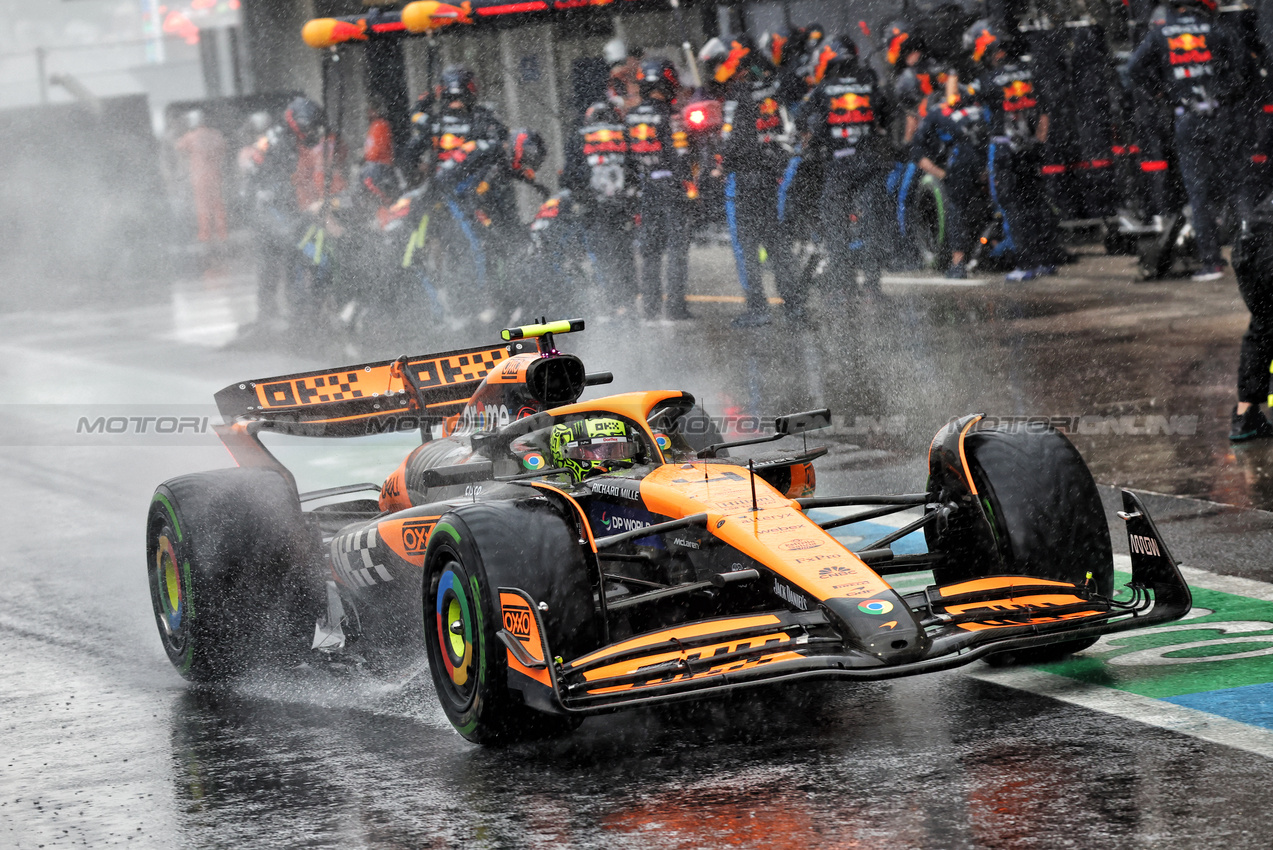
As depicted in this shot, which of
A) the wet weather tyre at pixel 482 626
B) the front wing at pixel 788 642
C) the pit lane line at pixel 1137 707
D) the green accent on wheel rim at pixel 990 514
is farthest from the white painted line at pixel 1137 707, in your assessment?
the wet weather tyre at pixel 482 626

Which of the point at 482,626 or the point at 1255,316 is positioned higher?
the point at 1255,316

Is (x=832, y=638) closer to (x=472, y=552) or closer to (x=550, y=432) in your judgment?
(x=472, y=552)

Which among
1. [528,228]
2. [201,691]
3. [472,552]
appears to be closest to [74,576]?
[201,691]

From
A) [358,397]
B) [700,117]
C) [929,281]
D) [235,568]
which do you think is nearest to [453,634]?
[235,568]

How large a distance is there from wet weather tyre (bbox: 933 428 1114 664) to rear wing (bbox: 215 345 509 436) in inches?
114

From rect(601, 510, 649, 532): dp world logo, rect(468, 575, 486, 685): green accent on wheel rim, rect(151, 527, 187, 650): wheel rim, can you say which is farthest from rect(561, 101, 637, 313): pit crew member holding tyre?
rect(468, 575, 486, 685): green accent on wheel rim

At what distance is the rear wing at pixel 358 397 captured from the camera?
7.38 metres

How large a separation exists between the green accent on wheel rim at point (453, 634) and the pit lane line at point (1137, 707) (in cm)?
183

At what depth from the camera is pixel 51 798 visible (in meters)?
4.83

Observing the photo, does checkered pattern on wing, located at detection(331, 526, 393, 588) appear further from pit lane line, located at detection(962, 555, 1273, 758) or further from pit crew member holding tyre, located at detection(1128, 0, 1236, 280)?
pit crew member holding tyre, located at detection(1128, 0, 1236, 280)

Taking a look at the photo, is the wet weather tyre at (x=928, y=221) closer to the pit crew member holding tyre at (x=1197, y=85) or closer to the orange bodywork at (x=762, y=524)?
the pit crew member holding tyre at (x=1197, y=85)

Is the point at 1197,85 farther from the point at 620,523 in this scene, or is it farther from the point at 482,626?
the point at 482,626

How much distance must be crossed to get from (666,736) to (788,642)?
1.98 feet

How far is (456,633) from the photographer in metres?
5.05
